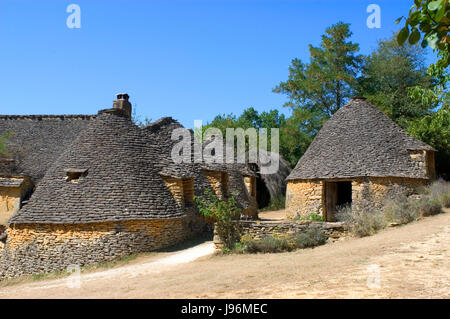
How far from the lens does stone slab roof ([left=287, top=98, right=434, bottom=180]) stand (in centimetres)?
1594

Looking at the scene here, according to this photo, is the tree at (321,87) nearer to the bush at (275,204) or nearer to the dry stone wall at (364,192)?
the bush at (275,204)

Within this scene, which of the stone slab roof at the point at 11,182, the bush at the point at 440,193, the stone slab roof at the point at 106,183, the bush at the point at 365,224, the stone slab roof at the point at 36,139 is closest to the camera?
the bush at the point at 365,224

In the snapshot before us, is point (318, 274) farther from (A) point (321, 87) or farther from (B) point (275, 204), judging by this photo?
(A) point (321, 87)

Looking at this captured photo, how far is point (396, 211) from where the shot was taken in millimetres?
12758

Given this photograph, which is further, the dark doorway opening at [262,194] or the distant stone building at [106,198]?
the dark doorway opening at [262,194]

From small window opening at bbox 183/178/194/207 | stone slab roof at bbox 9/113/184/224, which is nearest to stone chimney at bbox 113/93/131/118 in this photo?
stone slab roof at bbox 9/113/184/224

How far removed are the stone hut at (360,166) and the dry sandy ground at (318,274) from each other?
393cm

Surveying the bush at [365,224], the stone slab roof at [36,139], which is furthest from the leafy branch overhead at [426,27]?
the stone slab roof at [36,139]

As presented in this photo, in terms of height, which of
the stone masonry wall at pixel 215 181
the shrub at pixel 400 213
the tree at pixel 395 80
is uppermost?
the tree at pixel 395 80

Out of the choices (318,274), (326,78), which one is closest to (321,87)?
(326,78)

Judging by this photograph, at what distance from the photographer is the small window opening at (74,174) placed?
14586 mm

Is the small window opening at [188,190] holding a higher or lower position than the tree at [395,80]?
lower

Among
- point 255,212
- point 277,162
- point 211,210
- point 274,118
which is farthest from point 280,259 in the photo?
point 274,118

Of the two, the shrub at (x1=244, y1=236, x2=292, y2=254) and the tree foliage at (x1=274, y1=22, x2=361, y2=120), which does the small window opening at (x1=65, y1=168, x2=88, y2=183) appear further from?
the tree foliage at (x1=274, y1=22, x2=361, y2=120)
